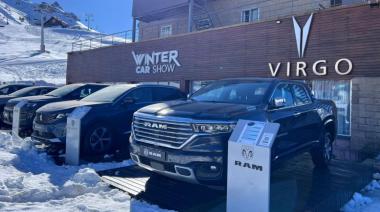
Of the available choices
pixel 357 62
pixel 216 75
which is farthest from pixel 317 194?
pixel 216 75

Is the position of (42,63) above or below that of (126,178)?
above

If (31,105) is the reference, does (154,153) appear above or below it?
below

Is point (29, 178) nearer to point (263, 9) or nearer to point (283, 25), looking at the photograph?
point (283, 25)

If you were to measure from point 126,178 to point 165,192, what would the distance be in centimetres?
97

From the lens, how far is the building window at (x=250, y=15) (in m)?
16.8

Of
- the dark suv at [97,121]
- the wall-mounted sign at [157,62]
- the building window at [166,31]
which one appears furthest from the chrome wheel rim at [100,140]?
the building window at [166,31]

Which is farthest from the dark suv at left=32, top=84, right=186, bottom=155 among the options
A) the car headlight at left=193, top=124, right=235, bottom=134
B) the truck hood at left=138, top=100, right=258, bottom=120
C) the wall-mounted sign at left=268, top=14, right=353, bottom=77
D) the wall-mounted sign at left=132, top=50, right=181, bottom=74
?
the wall-mounted sign at left=132, top=50, right=181, bottom=74

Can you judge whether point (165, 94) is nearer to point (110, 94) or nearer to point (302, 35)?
point (110, 94)

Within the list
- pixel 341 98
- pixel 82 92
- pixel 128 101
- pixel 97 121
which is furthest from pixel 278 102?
pixel 82 92

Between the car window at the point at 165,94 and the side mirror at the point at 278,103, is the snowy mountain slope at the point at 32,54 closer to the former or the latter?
the car window at the point at 165,94

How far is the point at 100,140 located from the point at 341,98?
6.93 metres

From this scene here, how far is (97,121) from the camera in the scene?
7.68 meters

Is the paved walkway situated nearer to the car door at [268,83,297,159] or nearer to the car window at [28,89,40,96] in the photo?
the car door at [268,83,297,159]

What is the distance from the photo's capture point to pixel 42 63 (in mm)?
39312
